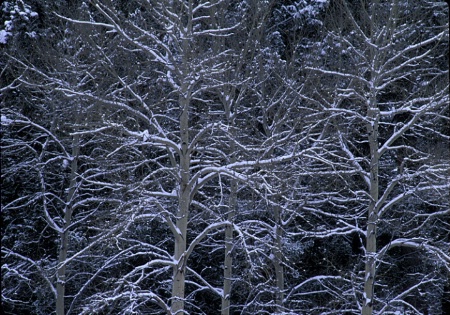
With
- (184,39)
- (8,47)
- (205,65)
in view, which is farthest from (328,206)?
(8,47)

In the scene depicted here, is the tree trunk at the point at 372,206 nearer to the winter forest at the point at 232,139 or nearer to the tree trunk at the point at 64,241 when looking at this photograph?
the winter forest at the point at 232,139

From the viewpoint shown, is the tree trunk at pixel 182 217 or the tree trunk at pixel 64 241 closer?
the tree trunk at pixel 182 217

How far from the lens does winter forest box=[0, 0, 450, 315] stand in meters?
10.8

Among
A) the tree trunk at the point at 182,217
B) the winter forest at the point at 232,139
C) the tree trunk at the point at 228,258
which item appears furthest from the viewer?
the tree trunk at the point at 228,258

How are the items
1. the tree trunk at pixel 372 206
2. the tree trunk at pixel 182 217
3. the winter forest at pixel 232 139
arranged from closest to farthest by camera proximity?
the winter forest at pixel 232 139 < the tree trunk at pixel 182 217 < the tree trunk at pixel 372 206

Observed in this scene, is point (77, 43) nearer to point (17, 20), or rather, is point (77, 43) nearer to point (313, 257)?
point (17, 20)

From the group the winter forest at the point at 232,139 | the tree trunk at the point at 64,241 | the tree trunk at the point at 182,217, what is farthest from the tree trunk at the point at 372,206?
the tree trunk at the point at 64,241

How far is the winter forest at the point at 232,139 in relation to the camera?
10.8 meters

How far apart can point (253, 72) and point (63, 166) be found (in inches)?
250

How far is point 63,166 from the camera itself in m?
16.4

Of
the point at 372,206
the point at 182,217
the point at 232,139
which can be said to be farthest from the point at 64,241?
the point at 372,206

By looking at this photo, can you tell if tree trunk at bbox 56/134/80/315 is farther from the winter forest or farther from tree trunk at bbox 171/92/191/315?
tree trunk at bbox 171/92/191/315

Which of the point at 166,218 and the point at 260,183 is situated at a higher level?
the point at 260,183

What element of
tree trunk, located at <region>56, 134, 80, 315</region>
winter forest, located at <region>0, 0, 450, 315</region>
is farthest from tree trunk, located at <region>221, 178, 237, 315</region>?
tree trunk, located at <region>56, 134, 80, 315</region>
